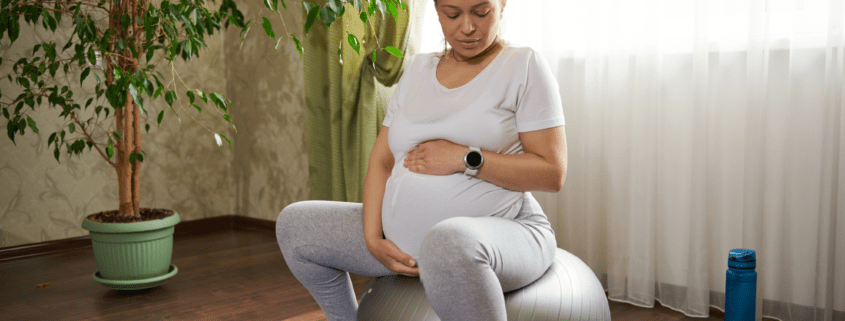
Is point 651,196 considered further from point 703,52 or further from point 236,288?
point 236,288

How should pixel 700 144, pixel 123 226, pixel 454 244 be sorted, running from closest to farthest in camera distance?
pixel 454 244
pixel 700 144
pixel 123 226

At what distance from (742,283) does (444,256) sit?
0.95 metres

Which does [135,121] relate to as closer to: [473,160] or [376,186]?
[376,186]

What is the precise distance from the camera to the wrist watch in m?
1.18

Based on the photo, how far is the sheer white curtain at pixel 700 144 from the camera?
173 cm

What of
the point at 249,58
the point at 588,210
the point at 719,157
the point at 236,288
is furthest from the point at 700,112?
the point at 249,58

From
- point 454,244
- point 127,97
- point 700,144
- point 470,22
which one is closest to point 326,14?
point 470,22

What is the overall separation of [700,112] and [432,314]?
3.85 ft

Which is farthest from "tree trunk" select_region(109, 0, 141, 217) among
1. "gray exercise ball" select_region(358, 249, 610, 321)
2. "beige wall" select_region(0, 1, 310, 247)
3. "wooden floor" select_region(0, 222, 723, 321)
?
"gray exercise ball" select_region(358, 249, 610, 321)

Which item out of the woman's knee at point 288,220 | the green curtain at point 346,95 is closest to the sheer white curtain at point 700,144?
the green curtain at point 346,95

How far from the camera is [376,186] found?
4.50 feet

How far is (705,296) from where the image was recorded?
1.92 metres

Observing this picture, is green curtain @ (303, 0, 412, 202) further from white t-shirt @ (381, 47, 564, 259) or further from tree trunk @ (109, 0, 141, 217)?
white t-shirt @ (381, 47, 564, 259)

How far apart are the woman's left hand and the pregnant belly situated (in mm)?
16
